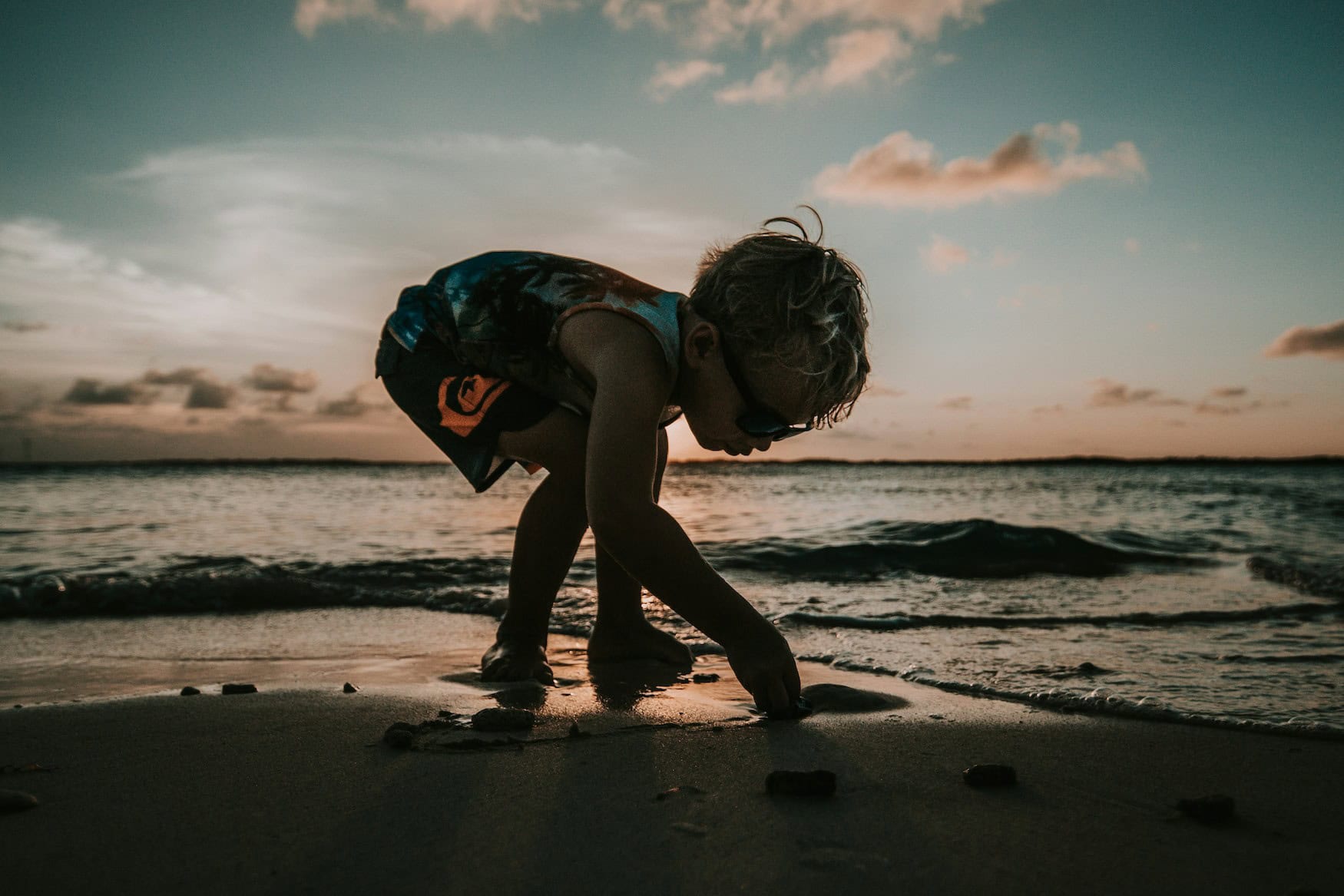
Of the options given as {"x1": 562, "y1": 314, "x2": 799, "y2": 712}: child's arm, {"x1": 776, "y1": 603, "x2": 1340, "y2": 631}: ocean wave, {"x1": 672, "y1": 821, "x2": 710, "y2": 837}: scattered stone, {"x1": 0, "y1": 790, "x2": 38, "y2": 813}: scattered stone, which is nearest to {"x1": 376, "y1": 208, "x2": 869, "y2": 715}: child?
{"x1": 562, "y1": 314, "x2": 799, "y2": 712}: child's arm

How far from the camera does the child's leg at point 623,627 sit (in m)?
3.12

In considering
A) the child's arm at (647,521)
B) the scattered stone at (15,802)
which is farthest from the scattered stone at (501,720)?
the scattered stone at (15,802)

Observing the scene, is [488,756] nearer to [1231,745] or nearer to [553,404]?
[553,404]

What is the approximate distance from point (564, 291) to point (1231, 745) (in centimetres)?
A: 190

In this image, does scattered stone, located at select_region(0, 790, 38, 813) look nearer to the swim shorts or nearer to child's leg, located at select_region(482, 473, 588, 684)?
the swim shorts

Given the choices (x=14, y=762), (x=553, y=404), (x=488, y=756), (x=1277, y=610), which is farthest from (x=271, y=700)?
(x=1277, y=610)

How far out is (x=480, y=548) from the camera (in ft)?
25.1

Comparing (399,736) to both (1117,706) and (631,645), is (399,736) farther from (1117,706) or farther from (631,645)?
(1117,706)

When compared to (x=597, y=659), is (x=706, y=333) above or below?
above

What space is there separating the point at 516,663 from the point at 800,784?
1.49 meters

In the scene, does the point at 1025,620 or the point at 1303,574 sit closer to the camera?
the point at 1025,620

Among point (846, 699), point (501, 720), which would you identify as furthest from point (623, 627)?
point (501, 720)

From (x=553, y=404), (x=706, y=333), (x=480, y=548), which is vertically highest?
(x=706, y=333)

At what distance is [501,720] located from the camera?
2.05 meters
